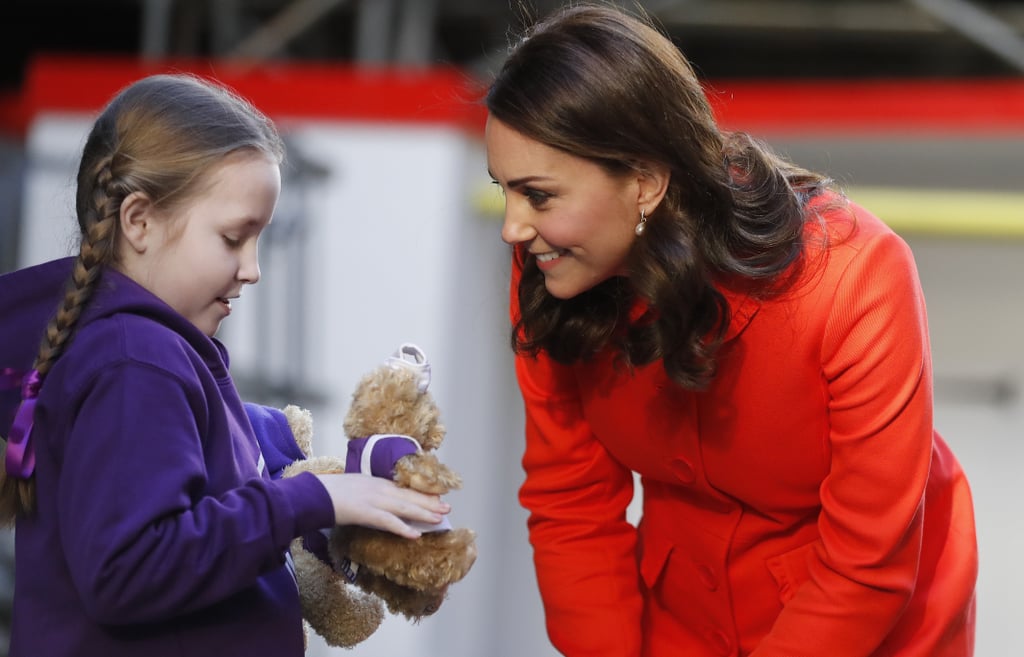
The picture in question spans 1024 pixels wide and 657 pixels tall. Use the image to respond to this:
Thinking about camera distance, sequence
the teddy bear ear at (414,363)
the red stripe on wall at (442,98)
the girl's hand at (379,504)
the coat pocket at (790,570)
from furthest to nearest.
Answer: the red stripe on wall at (442,98) < the coat pocket at (790,570) < the teddy bear ear at (414,363) < the girl's hand at (379,504)

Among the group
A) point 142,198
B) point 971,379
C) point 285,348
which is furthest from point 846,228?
point 285,348

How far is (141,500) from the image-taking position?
0.92 metres

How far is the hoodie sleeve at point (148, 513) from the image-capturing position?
92 centimetres

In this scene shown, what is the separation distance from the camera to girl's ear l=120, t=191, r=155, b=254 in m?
1.05

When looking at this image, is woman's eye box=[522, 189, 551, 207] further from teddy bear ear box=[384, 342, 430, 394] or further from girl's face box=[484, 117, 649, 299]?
teddy bear ear box=[384, 342, 430, 394]

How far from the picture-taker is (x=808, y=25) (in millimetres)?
4676

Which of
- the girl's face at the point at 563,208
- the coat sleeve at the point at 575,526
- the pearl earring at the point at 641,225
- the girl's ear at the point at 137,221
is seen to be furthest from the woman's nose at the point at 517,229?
the girl's ear at the point at 137,221

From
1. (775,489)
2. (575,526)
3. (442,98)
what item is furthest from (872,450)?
(442,98)

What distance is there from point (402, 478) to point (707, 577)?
42 centimetres

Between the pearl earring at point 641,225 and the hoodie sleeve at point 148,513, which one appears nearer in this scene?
the hoodie sleeve at point 148,513

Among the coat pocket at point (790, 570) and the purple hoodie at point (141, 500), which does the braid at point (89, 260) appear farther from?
the coat pocket at point (790, 570)

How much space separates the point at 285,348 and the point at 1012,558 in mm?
1910

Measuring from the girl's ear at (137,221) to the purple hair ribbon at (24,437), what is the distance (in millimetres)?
144

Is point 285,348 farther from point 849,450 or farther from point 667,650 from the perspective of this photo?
point 849,450
